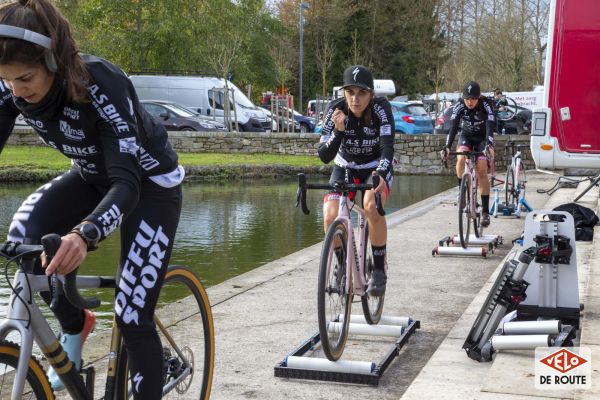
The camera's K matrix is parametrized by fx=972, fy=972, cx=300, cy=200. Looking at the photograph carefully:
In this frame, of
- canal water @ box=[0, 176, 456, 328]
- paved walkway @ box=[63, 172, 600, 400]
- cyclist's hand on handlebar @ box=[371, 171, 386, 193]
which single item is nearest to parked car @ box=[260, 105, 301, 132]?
canal water @ box=[0, 176, 456, 328]

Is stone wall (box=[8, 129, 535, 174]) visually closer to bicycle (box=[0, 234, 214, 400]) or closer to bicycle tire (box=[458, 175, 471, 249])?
bicycle tire (box=[458, 175, 471, 249])

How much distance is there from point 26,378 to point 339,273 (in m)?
3.05

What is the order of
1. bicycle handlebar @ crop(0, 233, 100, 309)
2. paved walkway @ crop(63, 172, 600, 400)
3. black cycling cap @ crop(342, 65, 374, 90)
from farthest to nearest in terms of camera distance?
black cycling cap @ crop(342, 65, 374, 90)
paved walkway @ crop(63, 172, 600, 400)
bicycle handlebar @ crop(0, 233, 100, 309)

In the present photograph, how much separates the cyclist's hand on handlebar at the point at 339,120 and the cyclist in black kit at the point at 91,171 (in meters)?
2.69

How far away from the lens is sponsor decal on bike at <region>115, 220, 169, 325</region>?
3.27m

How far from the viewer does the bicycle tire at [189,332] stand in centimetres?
380

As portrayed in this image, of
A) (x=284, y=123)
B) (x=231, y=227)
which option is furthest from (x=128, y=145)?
(x=284, y=123)

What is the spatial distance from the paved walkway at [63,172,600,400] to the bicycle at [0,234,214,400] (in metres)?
1.04

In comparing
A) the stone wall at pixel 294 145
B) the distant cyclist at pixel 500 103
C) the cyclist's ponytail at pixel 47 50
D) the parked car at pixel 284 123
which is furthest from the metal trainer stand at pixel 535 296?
the parked car at pixel 284 123

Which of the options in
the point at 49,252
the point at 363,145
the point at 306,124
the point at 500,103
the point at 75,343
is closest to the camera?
the point at 49,252

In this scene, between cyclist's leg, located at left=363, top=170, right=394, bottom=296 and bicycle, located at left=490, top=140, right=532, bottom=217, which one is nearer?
cyclist's leg, located at left=363, top=170, right=394, bottom=296

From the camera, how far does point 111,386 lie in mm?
3369

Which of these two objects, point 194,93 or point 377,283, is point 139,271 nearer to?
point 377,283

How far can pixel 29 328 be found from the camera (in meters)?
2.88
